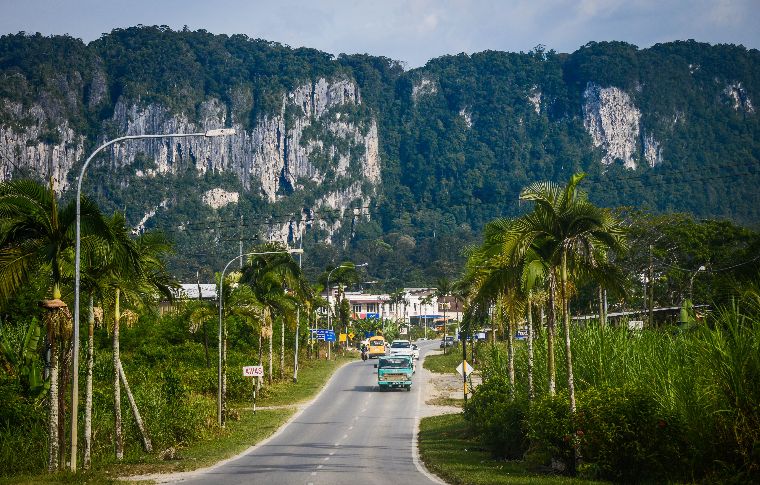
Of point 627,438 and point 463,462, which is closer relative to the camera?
point 627,438

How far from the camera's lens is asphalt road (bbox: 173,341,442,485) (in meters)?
25.7

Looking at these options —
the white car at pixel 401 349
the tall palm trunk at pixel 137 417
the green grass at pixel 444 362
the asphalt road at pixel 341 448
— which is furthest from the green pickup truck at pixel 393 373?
the tall palm trunk at pixel 137 417

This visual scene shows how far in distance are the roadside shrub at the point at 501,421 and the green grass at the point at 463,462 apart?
1.80 ft

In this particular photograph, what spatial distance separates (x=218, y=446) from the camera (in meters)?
35.7

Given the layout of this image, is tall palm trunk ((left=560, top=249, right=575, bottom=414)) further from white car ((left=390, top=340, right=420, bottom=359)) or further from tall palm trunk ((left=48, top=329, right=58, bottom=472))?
white car ((left=390, top=340, right=420, bottom=359))

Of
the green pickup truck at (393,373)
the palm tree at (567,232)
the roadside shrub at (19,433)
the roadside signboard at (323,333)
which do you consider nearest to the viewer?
the palm tree at (567,232)

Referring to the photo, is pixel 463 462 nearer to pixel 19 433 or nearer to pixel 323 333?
pixel 19 433

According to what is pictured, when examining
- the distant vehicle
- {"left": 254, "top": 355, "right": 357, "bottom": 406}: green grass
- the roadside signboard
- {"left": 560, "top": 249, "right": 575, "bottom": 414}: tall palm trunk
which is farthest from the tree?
the distant vehicle

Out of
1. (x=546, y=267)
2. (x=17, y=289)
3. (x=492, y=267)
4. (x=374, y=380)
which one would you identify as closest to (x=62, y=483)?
(x=17, y=289)

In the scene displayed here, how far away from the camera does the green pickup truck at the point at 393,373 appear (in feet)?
205

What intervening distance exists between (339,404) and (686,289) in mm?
30112

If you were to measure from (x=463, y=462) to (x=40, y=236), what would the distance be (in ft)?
44.5

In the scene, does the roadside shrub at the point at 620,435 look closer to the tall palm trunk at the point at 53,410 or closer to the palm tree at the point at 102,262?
the palm tree at the point at 102,262

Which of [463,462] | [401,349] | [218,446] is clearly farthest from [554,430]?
[401,349]
